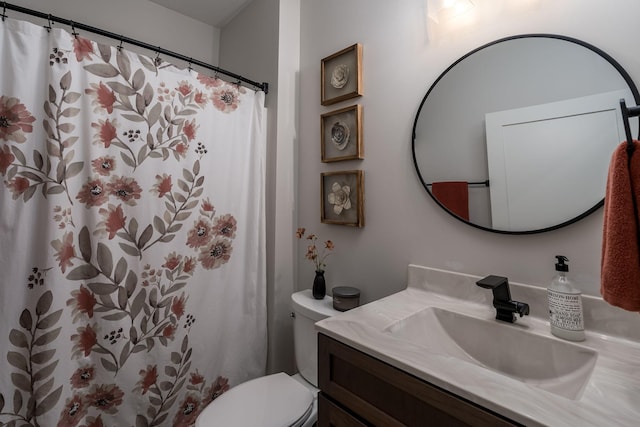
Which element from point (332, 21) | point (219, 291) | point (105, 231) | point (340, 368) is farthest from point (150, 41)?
point (340, 368)

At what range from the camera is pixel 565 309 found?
707mm

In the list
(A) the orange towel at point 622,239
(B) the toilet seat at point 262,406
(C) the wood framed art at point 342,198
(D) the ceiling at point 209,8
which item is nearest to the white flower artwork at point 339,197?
(C) the wood framed art at point 342,198

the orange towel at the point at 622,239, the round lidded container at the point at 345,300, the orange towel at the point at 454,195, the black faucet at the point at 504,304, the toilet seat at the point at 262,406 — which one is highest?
the orange towel at the point at 454,195

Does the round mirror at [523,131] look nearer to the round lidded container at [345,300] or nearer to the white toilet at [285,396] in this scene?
the round lidded container at [345,300]

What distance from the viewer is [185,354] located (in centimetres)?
130

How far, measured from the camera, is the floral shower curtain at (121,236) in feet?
3.21

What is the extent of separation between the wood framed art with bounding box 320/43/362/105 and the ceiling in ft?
2.93

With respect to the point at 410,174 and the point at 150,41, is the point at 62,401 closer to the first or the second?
the point at 410,174

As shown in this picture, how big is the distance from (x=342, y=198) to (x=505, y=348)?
85 cm

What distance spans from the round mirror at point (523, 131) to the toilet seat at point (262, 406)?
0.93 m

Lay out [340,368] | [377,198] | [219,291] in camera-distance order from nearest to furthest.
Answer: [340,368] → [377,198] → [219,291]

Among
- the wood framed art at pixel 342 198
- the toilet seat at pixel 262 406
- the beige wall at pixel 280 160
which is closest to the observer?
the toilet seat at pixel 262 406

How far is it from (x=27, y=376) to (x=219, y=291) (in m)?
0.70

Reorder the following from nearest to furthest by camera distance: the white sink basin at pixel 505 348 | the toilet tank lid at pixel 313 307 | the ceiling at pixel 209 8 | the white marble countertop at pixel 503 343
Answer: the white marble countertop at pixel 503 343
the white sink basin at pixel 505 348
the toilet tank lid at pixel 313 307
the ceiling at pixel 209 8
